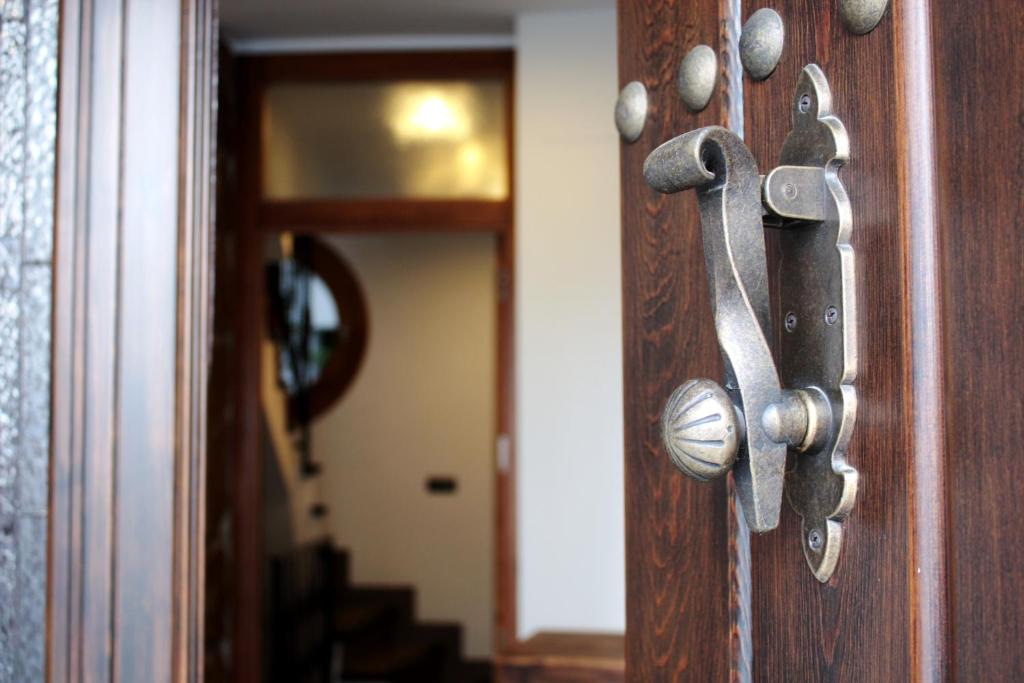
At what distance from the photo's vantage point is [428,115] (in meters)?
3.48

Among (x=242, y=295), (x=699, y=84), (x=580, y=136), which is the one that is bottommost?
(x=699, y=84)

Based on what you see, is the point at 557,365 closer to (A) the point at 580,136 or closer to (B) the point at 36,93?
(A) the point at 580,136

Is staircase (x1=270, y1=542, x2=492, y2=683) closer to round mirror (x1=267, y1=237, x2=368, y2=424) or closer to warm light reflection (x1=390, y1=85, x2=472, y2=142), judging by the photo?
round mirror (x1=267, y1=237, x2=368, y2=424)

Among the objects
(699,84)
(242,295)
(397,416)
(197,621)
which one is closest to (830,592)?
(699,84)

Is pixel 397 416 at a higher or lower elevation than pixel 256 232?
lower

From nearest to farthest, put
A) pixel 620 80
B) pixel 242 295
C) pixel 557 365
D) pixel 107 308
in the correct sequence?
pixel 620 80, pixel 107 308, pixel 557 365, pixel 242 295

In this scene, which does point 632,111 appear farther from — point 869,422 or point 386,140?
point 386,140

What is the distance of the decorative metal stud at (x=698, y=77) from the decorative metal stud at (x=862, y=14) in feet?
0.27

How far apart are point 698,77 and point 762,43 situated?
4 cm

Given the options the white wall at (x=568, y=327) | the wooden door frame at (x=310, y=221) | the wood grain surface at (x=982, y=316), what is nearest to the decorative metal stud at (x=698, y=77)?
the wood grain surface at (x=982, y=316)

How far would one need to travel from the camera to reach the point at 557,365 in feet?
10.3

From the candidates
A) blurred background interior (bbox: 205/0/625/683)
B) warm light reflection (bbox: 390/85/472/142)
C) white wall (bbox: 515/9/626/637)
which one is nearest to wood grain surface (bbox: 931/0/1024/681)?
blurred background interior (bbox: 205/0/625/683)

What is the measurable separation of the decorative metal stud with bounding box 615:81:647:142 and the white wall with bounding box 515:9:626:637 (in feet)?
8.30

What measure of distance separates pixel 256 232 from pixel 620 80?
3.06 metres
